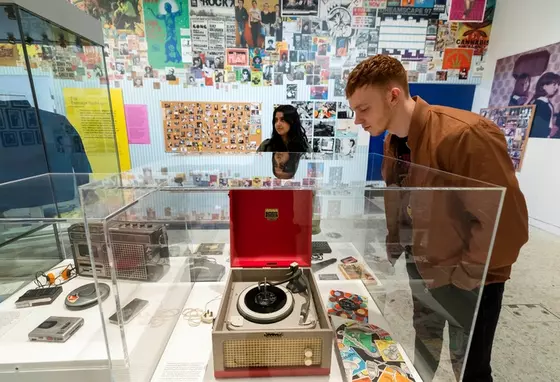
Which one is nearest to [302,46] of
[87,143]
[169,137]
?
[169,137]

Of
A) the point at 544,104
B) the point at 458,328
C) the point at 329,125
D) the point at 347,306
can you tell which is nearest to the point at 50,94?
the point at 347,306

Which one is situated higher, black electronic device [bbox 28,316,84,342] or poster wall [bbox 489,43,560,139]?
poster wall [bbox 489,43,560,139]

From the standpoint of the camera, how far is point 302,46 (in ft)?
8.97

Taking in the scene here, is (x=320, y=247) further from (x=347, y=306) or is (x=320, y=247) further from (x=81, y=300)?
(x=81, y=300)

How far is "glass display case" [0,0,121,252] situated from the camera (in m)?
1.37

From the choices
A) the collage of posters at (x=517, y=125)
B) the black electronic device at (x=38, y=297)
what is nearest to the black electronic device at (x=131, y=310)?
the black electronic device at (x=38, y=297)

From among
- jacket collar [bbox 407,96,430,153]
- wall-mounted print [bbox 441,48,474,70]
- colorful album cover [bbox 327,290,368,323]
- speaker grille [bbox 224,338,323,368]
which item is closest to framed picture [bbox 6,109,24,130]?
speaker grille [bbox 224,338,323,368]

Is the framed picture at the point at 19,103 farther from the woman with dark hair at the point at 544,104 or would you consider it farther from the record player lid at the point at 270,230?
the woman with dark hair at the point at 544,104

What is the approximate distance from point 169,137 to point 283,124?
56.9 inches

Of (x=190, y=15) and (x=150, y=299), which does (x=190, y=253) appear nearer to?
(x=150, y=299)

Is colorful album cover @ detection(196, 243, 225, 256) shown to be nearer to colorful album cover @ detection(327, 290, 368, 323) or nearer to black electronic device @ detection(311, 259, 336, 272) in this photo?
black electronic device @ detection(311, 259, 336, 272)

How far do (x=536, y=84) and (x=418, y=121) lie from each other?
102 inches

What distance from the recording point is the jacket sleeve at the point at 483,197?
72cm

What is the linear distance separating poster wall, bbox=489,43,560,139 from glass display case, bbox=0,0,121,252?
12.0 ft
